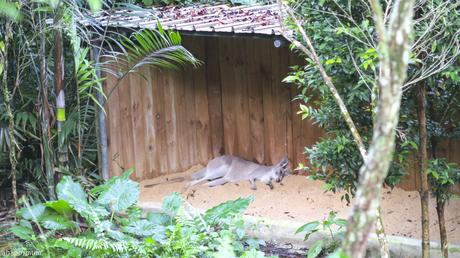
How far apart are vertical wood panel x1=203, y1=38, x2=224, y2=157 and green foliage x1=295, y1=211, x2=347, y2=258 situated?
281 cm

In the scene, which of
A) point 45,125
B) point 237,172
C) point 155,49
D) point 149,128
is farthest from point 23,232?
point 237,172

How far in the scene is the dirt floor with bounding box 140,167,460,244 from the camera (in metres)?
5.97

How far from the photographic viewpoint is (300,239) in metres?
6.05

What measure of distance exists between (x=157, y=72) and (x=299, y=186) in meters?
2.10

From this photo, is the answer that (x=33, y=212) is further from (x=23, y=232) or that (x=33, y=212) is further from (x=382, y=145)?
(x=382, y=145)

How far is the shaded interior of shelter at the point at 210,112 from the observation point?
7531 millimetres

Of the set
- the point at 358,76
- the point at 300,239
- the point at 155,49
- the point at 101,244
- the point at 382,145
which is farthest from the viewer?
the point at 155,49

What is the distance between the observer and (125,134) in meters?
7.58

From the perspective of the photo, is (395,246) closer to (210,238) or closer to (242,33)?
(210,238)

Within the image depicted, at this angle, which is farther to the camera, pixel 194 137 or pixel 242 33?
pixel 194 137

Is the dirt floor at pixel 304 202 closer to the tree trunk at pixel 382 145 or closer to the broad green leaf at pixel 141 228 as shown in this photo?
the broad green leaf at pixel 141 228

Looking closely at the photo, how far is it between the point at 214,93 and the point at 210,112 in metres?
0.24

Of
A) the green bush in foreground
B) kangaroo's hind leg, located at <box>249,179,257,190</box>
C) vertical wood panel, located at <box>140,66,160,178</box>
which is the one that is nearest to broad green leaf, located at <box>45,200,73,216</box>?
the green bush in foreground

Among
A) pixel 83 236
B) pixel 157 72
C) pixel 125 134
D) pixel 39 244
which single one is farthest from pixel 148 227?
pixel 157 72
